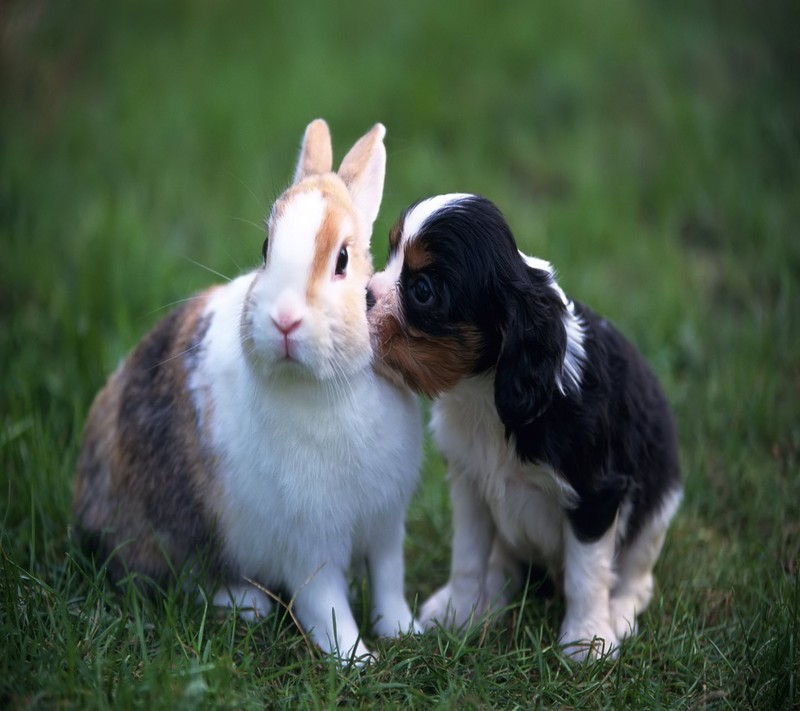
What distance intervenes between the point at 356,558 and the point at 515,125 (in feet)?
17.0

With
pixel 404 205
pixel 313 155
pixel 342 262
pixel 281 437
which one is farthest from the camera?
pixel 404 205

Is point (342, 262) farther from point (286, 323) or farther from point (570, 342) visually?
point (570, 342)

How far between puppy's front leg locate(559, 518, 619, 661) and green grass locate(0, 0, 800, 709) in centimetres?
10

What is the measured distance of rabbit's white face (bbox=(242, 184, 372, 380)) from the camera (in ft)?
9.98

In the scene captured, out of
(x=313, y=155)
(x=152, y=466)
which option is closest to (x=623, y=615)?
(x=152, y=466)

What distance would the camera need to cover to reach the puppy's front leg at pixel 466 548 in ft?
12.8

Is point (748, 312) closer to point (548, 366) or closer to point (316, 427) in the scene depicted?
point (548, 366)

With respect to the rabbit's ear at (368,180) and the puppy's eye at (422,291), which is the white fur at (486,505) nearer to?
the puppy's eye at (422,291)

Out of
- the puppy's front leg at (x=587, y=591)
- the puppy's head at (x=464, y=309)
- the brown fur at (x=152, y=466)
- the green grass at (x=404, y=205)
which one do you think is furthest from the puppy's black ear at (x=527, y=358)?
the brown fur at (x=152, y=466)

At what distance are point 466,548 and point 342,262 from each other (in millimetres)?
1373

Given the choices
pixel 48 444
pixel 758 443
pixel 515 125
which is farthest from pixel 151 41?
pixel 758 443

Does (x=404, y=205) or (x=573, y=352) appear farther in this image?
(x=404, y=205)

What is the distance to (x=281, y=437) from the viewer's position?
3.34 metres

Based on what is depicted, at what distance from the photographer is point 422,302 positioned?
3285 mm
